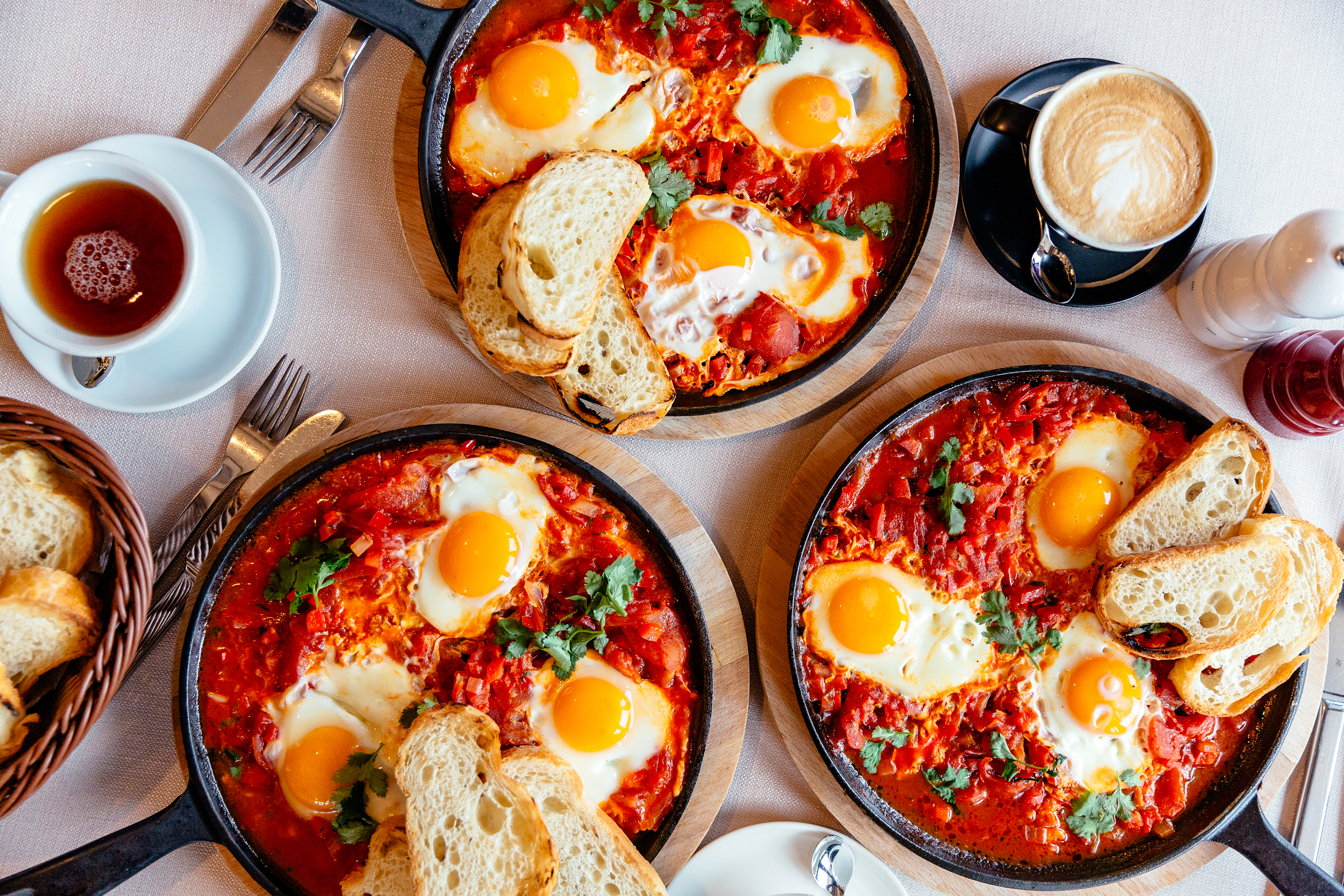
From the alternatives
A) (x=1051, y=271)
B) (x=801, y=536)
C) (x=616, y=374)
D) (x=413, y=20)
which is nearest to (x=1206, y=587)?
(x=1051, y=271)

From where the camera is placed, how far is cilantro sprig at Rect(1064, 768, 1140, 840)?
3.56m

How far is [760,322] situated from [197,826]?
2.93 metres

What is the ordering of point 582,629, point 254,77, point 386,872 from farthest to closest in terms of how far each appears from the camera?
point 254,77
point 582,629
point 386,872

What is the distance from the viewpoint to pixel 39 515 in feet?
10.0

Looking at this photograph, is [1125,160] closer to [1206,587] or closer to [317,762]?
[1206,587]

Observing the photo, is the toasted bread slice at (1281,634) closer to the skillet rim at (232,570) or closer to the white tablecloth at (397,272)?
the white tablecloth at (397,272)

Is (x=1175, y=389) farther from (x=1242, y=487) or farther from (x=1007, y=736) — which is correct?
(x=1007, y=736)

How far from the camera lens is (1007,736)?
354 centimetres

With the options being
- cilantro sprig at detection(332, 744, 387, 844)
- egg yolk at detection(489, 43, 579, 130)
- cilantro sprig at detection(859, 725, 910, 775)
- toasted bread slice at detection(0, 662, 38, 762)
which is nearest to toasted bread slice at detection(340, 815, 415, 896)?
cilantro sprig at detection(332, 744, 387, 844)

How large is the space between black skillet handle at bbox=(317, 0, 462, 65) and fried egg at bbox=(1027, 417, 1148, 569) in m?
3.06

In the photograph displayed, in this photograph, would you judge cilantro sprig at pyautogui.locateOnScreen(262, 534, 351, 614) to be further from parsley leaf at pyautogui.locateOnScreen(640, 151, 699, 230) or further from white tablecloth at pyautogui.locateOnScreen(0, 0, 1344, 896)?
parsley leaf at pyautogui.locateOnScreen(640, 151, 699, 230)

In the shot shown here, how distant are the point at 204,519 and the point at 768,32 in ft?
10.2

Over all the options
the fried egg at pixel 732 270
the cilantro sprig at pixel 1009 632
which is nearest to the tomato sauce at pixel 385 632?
the fried egg at pixel 732 270

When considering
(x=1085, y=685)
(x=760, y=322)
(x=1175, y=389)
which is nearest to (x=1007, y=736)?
(x=1085, y=685)
